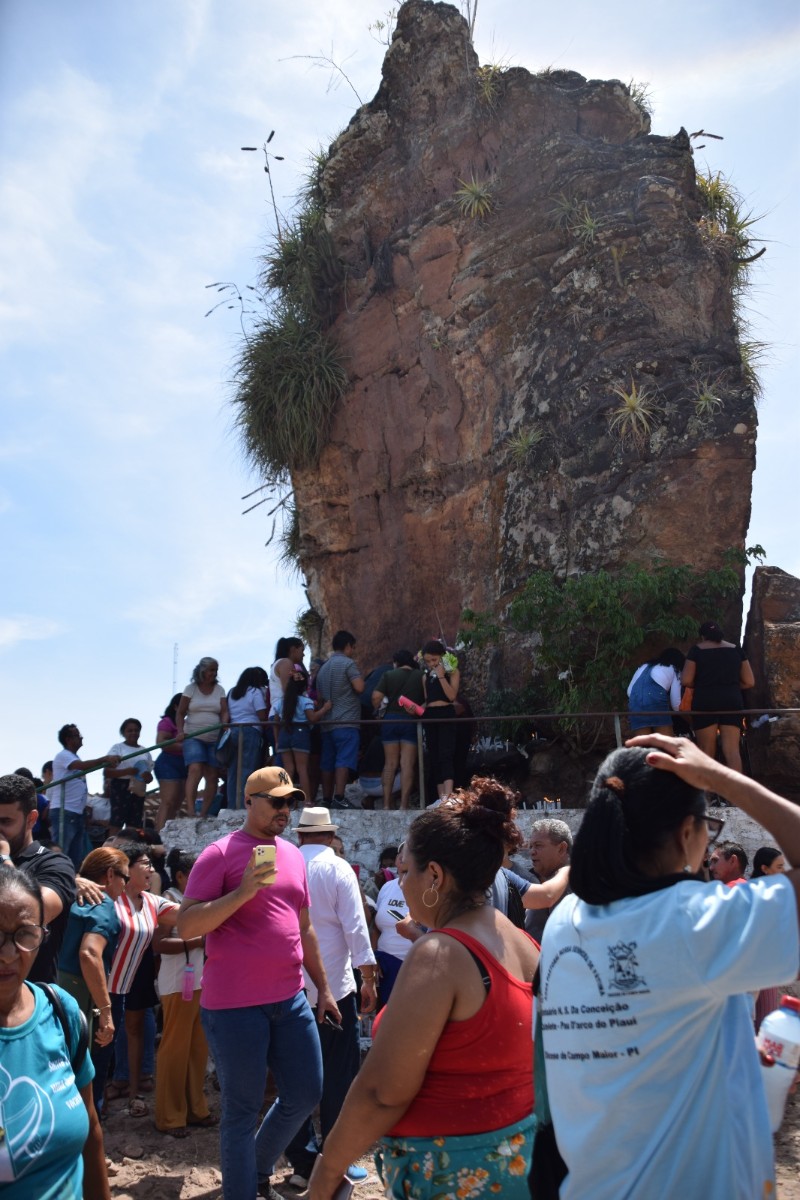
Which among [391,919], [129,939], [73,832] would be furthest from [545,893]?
[73,832]

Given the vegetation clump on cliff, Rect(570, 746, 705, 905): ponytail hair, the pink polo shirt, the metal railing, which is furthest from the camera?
the vegetation clump on cliff

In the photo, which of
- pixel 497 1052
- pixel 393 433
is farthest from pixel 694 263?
pixel 497 1052

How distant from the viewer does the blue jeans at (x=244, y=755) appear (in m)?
9.98

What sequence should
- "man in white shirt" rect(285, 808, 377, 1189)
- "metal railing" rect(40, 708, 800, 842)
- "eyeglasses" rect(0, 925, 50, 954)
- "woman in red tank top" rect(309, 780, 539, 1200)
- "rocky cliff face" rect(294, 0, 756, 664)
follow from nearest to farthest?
1. "woman in red tank top" rect(309, 780, 539, 1200)
2. "eyeglasses" rect(0, 925, 50, 954)
3. "man in white shirt" rect(285, 808, 377, 1189)
4. "metal railing" rect(40, 708, 800, 842)
5. "rocky cliff face" rect(294, 0, 756, 664)

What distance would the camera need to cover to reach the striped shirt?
6824 mm

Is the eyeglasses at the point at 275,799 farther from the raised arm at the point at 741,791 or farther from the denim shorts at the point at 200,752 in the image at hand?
the denim shorts at the point at 200,752

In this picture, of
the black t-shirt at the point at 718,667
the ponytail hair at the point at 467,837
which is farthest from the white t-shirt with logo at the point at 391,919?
the ponytail hair at the point at 467,837

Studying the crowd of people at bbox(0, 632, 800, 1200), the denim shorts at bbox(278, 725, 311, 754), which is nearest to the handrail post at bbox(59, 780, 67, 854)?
the denim shorts at bbox(278, 725, 311, 754)

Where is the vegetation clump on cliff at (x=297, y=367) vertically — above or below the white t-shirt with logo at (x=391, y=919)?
above

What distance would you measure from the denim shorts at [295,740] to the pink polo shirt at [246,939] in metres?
5.08

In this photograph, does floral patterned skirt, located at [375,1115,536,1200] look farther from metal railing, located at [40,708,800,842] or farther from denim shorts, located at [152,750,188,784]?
denim shorts, located at [152,750,188,784]

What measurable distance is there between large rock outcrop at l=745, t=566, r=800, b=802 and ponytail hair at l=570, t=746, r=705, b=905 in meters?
7.81

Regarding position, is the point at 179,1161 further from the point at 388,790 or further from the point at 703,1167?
the point at 703,1167

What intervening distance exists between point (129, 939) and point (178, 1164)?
137 cm
